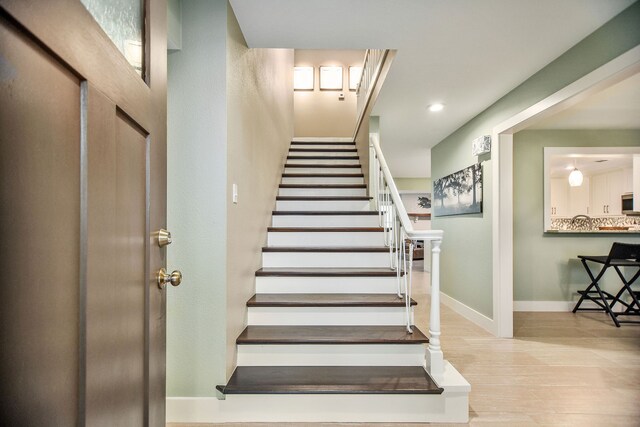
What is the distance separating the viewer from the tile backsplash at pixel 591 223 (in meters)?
5.03

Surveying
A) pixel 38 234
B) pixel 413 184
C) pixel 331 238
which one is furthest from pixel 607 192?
pixel 38 234

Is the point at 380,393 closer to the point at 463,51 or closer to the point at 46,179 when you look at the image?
the point at 46,179

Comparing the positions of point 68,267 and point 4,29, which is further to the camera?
point 68,267

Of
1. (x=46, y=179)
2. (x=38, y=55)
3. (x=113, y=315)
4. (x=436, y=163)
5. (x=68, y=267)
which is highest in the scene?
(x=436, y=163)

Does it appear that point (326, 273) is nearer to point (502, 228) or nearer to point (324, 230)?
point (324, 230)

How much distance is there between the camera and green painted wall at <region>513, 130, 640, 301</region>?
420 centimetres

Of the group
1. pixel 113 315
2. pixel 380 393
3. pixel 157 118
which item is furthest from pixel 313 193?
pixel 113 315

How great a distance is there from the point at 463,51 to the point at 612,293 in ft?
13.4

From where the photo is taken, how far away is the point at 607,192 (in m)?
6.54

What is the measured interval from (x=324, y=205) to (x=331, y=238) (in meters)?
0.68

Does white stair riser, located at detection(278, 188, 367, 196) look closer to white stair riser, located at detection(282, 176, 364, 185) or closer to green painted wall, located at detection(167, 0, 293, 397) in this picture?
white stair riser, located at detection(282, 176, 364, 185)

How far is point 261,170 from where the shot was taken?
8.93ft

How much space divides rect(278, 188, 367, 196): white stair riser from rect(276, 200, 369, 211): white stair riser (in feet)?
1.00

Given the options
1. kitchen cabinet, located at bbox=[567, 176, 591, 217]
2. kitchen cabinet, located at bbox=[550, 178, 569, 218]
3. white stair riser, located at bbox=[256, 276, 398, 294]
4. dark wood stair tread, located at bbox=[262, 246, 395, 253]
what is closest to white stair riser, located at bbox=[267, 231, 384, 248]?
dark wood stair tread, located at bbox=[262, 246, 395, 253]
